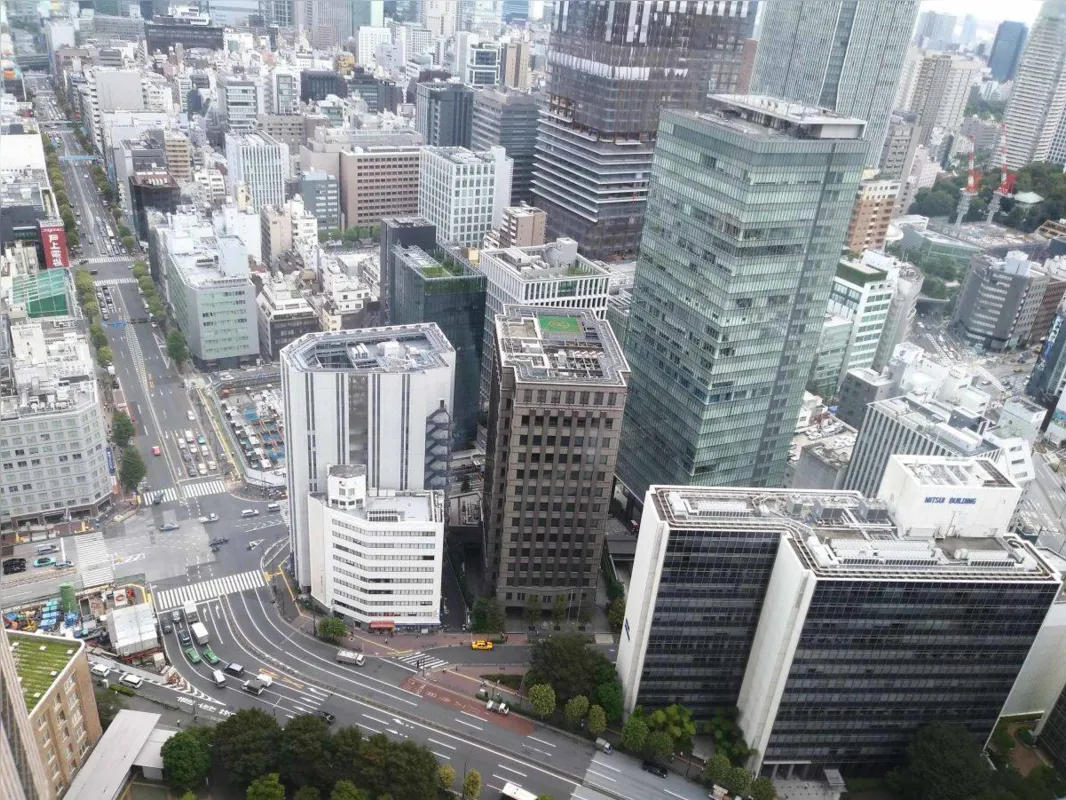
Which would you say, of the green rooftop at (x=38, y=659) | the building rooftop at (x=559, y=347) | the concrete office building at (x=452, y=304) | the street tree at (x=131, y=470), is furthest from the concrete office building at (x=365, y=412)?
the street tree at (x=131, y=470)

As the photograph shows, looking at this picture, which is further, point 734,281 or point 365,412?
point 734,281

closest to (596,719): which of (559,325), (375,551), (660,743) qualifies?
(660,743)

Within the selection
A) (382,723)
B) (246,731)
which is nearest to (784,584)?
(382,723)

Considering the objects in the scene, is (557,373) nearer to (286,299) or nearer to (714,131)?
(714,131)

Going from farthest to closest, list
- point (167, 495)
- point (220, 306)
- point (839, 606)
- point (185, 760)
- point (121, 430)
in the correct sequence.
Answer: point (220, 306)
point (121, 430)
point (167, 495)
point (185, 760)
point (839, 606)

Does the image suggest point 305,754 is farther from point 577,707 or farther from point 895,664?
point 895,664

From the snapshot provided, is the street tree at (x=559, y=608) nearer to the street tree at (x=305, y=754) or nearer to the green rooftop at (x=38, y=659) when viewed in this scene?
the street tree at (x=305, y=754)

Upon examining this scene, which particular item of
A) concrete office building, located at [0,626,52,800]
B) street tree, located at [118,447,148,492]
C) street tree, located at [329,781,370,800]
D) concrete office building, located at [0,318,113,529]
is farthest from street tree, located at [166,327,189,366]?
concrete office building, located at [0,626,52,800]
